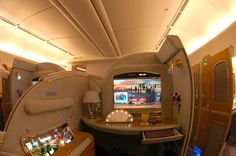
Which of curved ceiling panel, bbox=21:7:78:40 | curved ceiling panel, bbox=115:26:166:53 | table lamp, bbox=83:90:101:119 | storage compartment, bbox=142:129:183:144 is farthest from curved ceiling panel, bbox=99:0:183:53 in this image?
storage compartment, bbox=142:129:183:144

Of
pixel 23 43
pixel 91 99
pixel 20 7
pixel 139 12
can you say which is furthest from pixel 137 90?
pixel 23 43

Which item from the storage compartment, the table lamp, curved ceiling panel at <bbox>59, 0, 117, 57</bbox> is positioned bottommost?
the storage compartment

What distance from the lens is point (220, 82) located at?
2168 mm

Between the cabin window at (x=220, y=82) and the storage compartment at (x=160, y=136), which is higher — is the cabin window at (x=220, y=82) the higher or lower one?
the higher one

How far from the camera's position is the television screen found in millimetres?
2195

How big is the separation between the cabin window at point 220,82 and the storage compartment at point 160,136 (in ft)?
3.19

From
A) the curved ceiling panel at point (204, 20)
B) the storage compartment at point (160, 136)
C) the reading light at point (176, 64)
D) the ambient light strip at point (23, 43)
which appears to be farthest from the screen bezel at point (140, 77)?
the ambient light strip at point (23, 43)

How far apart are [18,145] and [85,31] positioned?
3.29 meters

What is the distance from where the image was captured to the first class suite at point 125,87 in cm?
143

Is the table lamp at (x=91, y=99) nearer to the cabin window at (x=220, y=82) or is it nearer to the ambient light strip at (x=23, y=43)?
the cabin window at (x=220, y=82)

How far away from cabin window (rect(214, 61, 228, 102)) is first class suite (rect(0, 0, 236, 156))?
1 centimetres

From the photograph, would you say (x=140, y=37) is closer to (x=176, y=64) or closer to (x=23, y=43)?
(x=176, y=64)

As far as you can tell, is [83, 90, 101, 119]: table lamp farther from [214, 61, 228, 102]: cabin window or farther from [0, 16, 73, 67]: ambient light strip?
[0, 16, 73, 67]: ambient light strip

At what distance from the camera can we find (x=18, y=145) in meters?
1.13
